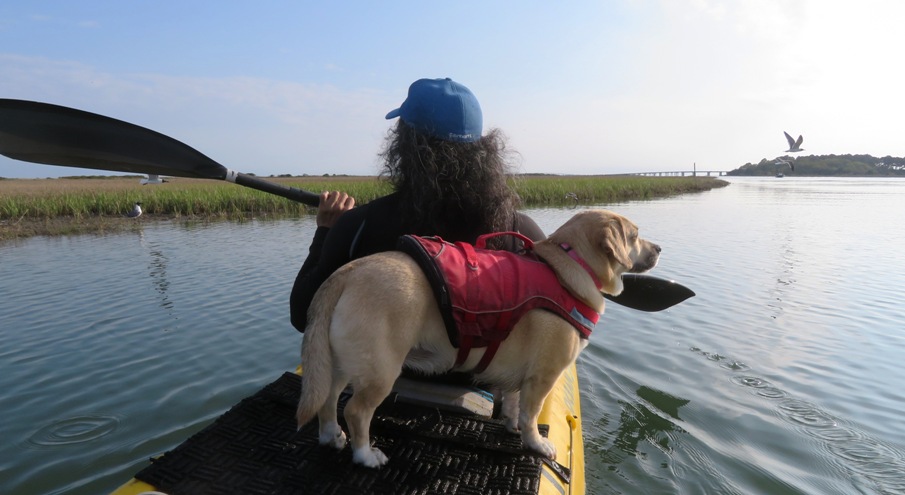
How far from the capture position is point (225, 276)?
1123 centimetres

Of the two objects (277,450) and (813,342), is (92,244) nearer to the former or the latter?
(277,450)

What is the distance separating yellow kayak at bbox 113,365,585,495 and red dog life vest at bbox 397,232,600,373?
20.5 inches

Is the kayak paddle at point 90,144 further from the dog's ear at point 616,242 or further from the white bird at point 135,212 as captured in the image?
the white bird at point 135,212

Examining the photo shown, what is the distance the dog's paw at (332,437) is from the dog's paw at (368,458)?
0.59 ft

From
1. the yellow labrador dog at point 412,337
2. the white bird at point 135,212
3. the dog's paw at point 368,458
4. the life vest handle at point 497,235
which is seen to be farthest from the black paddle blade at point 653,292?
the white bird at point 135,212

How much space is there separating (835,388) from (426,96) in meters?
6.25

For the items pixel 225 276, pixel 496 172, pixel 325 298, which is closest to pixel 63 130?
pixel 325 298

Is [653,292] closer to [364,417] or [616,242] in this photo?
[616,242]

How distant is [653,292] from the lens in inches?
226

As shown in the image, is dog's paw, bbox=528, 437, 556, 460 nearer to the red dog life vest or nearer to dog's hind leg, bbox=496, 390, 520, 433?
dog's hind leg, bbox=496, 390, 520, 433

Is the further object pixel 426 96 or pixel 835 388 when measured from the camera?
pixel 835 388

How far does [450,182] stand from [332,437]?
67.4 inches

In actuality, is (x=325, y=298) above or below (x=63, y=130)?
below

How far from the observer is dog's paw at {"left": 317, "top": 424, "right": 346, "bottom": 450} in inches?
117
